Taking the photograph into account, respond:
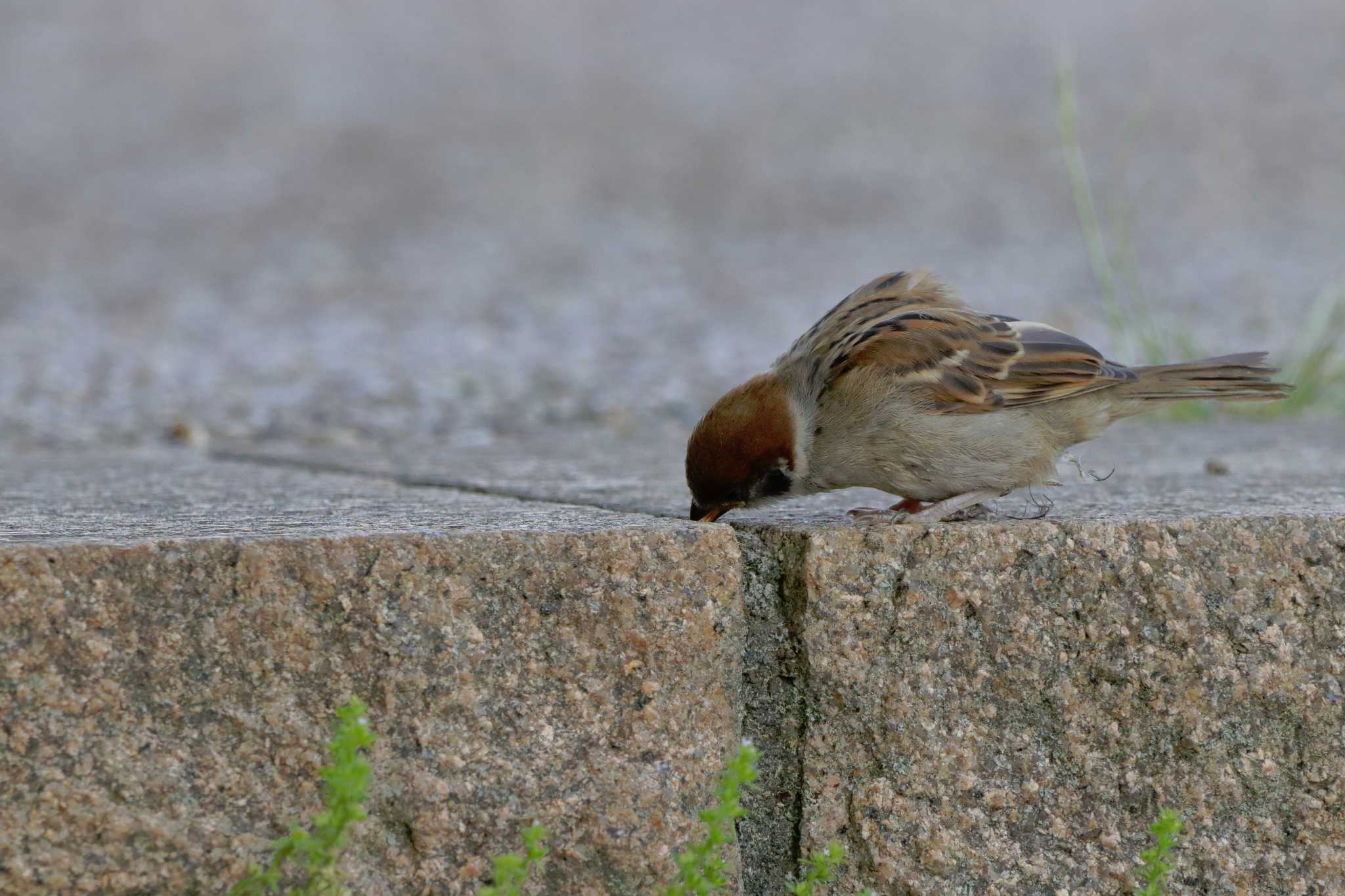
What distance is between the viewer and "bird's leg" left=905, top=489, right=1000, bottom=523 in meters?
2.06

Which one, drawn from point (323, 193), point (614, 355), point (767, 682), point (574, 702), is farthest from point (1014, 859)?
point (323, 193)

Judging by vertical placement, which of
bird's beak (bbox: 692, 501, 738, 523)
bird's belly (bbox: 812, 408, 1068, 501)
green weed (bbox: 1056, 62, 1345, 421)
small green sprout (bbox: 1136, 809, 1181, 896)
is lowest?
small green sprout (bbox: 1136, 809, 1181, 896)

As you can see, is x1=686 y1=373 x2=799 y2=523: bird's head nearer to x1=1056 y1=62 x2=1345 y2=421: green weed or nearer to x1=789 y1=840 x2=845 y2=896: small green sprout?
x1=789 y1=840 x2=845 y2=896: small green sprout

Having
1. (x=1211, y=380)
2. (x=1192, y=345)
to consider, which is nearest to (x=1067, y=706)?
(x=1211, y=380)

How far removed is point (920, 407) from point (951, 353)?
12 cm

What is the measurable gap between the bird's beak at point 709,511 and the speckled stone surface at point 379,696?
30 centimetres

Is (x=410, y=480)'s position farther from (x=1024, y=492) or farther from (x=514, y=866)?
(x=514, y=866)

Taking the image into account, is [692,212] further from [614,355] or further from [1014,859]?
[1014,859]

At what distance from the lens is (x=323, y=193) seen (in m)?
10.2

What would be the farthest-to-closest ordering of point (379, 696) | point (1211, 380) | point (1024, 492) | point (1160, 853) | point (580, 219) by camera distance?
point (580, 219), point (1024, 492), point (1211, 380), point (379, 696), point (1160, 853)

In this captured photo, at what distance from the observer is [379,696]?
5.10 feet

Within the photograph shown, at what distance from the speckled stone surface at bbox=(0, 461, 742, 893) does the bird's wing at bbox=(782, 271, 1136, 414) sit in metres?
0.58

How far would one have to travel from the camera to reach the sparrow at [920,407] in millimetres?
2121

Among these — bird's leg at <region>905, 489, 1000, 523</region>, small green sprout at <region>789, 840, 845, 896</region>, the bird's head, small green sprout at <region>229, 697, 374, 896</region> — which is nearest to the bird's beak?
the bird's head
